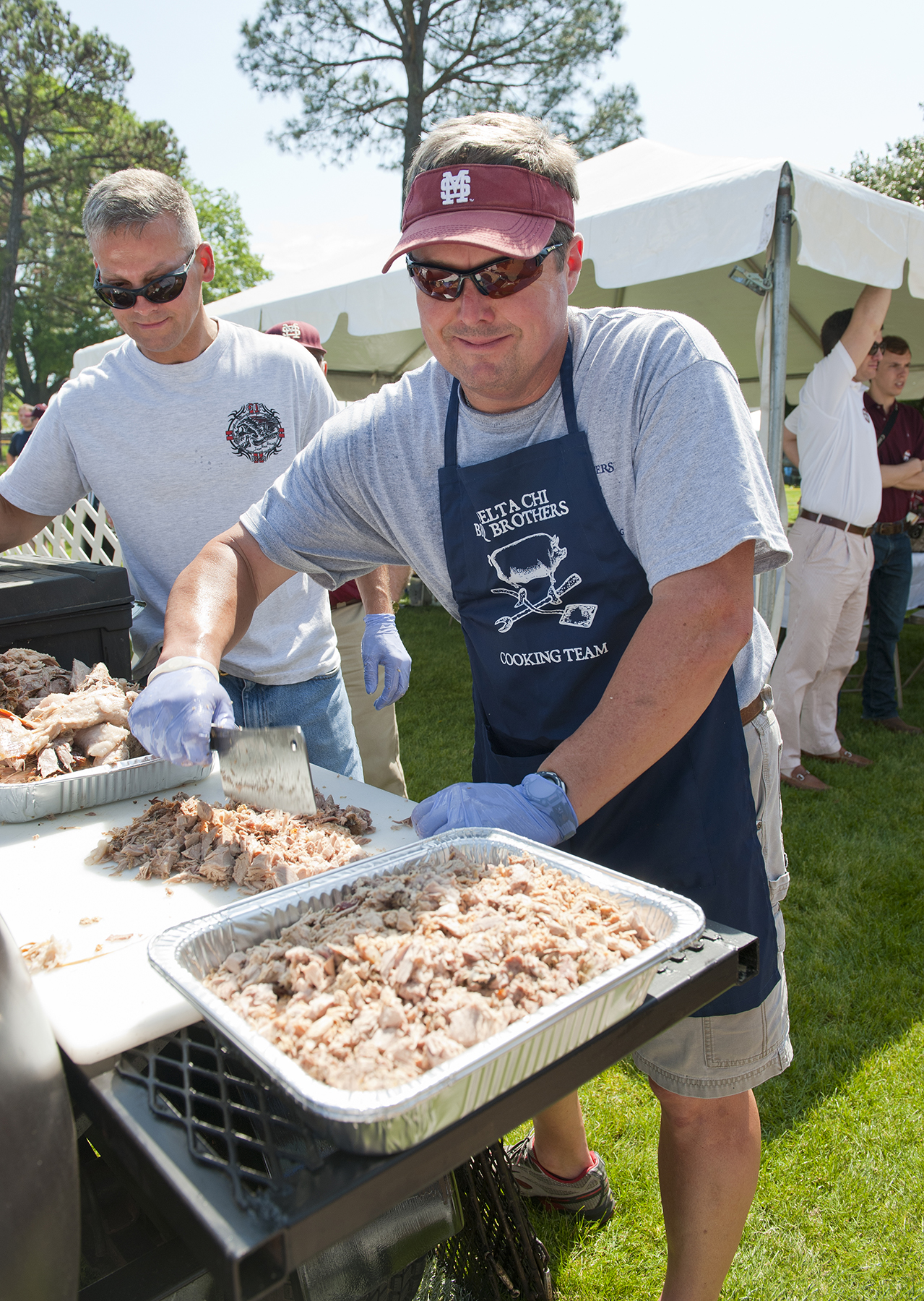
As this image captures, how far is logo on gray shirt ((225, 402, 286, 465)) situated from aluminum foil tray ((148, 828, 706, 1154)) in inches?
61.2

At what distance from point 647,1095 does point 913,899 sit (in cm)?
161

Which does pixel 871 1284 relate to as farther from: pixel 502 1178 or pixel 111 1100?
pixel 111 1100

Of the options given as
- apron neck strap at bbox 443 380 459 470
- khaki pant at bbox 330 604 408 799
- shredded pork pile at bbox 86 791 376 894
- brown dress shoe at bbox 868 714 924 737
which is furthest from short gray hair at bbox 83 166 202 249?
brown dress shoe at bbox 868 714 924 737

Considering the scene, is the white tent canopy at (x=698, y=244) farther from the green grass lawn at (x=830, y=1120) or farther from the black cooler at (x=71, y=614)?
the black cooler at (x=71, y=614)

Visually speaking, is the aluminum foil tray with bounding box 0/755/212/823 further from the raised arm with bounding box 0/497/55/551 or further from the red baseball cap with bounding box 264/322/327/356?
the red baseball cap with bounding box 264/322/327/356

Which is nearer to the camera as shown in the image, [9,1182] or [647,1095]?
[9,1182]

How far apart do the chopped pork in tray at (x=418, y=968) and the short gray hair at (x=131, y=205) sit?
6.06 ft

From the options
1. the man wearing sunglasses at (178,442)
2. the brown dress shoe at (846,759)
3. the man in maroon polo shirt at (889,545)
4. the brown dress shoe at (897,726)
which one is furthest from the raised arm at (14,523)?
the brown dress shoe at (897,726)

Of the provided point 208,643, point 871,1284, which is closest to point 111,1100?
point 208,643

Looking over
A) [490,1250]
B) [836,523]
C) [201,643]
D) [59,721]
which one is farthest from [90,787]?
[836,523]

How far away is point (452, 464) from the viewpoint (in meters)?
1.55

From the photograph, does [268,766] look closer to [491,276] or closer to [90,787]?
[90,787]

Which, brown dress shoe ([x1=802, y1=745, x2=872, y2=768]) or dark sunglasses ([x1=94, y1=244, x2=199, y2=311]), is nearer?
dark sunglasses ([x1=94, y1=244, x2=199, y2=311])

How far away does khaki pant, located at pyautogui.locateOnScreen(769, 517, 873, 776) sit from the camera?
462 cm
